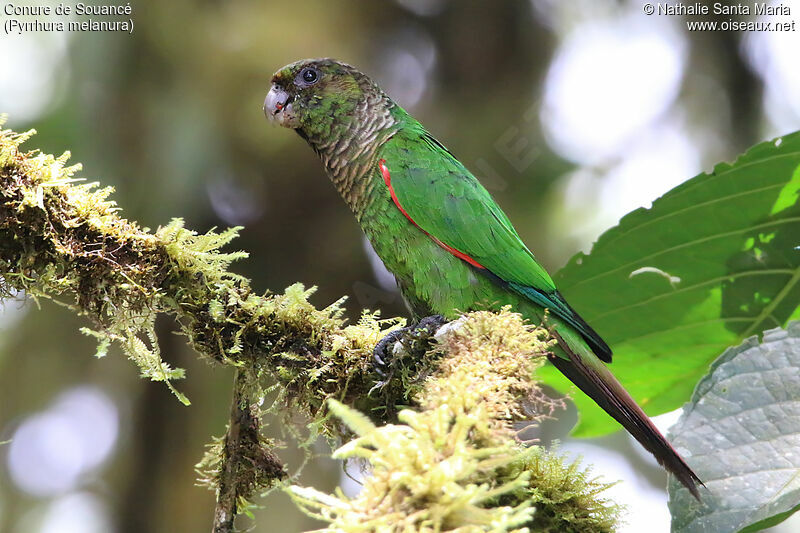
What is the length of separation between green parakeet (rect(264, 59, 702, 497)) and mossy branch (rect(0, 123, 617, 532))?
82 cm

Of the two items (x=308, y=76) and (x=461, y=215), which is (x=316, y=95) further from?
(x=461, y=215)

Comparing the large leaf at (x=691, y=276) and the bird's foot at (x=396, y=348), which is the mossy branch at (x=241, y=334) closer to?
the bird's foot at (x=396, y=348)

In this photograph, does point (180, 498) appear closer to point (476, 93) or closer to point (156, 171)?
point (156, 171)

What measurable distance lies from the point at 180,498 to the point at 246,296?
3379 mm

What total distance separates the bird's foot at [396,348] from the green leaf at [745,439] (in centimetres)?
80

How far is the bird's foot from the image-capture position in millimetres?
2141

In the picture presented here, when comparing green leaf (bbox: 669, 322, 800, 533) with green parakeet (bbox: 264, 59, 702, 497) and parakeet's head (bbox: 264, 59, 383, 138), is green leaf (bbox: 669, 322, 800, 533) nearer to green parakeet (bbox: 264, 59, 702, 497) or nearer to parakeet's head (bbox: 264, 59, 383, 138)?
green parakeet (bbox: 264, 59, 702, 497)

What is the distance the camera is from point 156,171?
5.28 m

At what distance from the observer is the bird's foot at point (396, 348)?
214 cm

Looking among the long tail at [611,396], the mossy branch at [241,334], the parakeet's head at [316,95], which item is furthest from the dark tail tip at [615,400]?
the parakeet's head at [316,95]

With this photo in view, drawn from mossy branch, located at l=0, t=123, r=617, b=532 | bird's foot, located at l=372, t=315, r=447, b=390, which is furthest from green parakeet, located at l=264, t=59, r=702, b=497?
bird's foot, located at l=372, t=315, r=447, b=390

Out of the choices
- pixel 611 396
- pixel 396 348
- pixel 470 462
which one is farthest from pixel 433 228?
pixel 470 462

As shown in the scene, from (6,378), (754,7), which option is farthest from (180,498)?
(754,7)

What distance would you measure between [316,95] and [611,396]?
234cm
